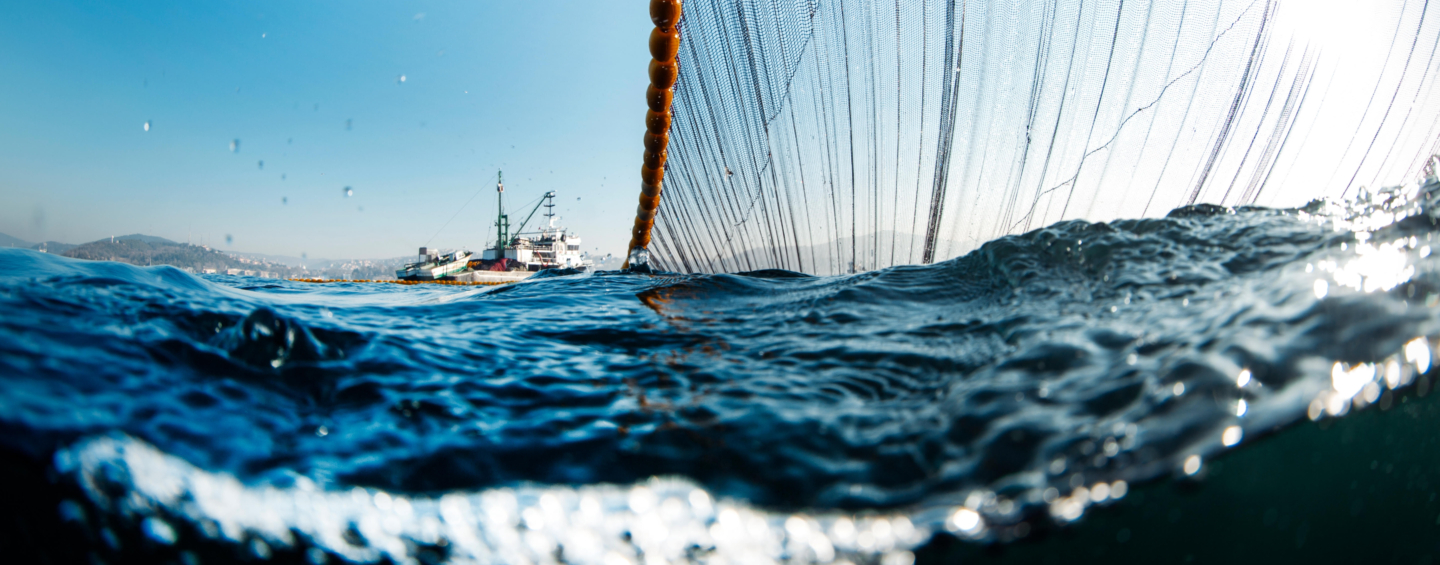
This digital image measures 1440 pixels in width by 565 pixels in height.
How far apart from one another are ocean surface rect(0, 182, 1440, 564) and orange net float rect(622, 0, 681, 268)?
16.1ft

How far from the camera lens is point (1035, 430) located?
1328mm

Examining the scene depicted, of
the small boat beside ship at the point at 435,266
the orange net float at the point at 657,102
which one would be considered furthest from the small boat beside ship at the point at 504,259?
the orange net float at the point at 657,102

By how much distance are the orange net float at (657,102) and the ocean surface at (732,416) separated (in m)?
→ 4.92

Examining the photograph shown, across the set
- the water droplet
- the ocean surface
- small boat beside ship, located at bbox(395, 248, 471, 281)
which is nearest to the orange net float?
the ocean surface

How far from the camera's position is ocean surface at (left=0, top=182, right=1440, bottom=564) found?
3.73 feet

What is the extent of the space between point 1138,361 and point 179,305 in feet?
12.7

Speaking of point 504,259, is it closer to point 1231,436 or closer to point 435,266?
point 435,266

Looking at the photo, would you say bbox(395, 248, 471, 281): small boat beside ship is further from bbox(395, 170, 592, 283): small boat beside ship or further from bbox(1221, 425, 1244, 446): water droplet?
bbox(1221, 425, 1244, 446): water droplet

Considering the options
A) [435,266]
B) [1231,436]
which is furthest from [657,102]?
[435,266]

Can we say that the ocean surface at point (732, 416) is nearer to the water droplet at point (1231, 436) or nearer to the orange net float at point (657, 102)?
the water droplet at point (1231, 436)

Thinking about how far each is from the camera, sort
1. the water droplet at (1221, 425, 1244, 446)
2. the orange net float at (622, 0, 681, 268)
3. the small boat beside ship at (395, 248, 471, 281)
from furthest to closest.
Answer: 1. the small boat beside ship at (395, 248, 471, 281)
2. the orange net float at (622, 0, 681, 268)
3. the water droplet at (1221, 425, 1244, 446)

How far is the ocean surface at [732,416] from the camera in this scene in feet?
3.73

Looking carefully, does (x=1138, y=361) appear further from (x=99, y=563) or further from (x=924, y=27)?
(x=924, y=27)

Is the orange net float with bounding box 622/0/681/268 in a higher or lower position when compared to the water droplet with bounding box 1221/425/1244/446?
higher
